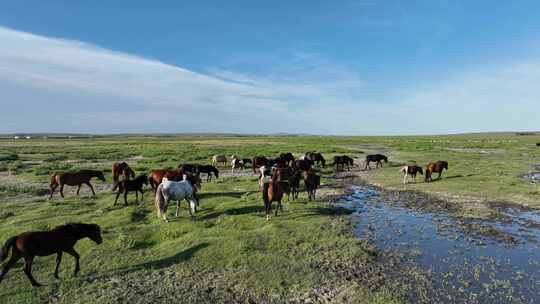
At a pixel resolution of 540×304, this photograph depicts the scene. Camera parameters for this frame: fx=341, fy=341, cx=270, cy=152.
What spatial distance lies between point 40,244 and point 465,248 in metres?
11.4

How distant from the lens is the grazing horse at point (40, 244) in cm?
764

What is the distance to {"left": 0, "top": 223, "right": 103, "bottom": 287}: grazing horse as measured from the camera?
301 inches

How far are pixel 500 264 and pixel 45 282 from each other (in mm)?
11400

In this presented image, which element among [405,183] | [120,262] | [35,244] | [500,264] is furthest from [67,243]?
[405,183]

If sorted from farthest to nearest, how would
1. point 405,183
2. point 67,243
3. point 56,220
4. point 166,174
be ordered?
point 405,183 < point 166,174 < point 56,220 < point 67,243

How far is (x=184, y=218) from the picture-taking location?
13.2 metres

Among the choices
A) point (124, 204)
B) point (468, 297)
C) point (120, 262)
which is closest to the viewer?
point (468, 297)

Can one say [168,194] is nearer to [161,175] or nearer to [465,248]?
[161,175]

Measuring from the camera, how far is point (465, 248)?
10.2m

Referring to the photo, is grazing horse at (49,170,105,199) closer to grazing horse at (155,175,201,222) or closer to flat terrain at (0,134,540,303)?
flat terrain at (0,134,540,303)

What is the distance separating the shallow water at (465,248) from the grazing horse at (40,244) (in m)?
8.51

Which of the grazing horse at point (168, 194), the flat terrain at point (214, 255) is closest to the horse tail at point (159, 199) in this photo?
the grazing horse at point (168, 194)

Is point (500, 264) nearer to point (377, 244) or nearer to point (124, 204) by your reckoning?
point (377, 244)

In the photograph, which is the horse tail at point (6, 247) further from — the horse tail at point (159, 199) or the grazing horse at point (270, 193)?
the grazing horse at point (270, 193)
